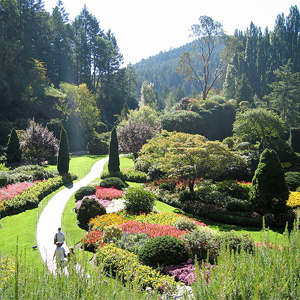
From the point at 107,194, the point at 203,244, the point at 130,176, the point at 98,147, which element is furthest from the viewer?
the point at 98,147

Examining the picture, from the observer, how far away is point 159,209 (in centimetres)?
1839

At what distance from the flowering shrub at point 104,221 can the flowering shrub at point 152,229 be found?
Answer: 0.91m

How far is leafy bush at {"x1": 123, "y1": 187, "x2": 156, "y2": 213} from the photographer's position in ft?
55.1

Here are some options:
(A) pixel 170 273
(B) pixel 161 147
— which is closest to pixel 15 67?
(B) pixel 161 147

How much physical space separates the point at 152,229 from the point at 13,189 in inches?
516

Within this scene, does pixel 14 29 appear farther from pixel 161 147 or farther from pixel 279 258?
pixel 279 258

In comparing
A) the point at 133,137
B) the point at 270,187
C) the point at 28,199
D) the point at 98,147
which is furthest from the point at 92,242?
the point at 98,147

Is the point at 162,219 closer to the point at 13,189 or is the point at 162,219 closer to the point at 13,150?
the point at 13,189

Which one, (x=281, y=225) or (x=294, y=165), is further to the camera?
(x=294, y=165)

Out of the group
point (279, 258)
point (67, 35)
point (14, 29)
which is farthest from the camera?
point (67, 35)

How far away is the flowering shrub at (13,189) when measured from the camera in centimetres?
1922

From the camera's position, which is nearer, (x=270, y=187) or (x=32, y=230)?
(x=32, y=230)

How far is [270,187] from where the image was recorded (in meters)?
15.6

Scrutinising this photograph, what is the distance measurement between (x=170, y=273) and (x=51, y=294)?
670 centimetres
